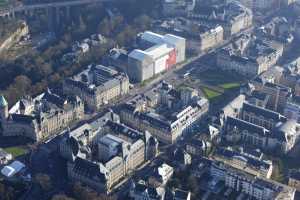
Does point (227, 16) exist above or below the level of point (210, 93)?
above

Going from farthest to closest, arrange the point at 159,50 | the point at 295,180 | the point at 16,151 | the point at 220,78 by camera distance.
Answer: the point at 159,50
the point at 220,78
the point at 16,151
the point at 295,180

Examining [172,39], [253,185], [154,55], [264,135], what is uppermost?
[172,39]

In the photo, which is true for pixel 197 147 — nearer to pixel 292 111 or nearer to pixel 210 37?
pixel 292 111

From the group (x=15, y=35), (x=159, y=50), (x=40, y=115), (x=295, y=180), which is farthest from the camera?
(x=15, y=35)

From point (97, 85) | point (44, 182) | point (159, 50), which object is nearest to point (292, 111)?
point (159, 50)

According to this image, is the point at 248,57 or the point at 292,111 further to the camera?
the point at 248,57

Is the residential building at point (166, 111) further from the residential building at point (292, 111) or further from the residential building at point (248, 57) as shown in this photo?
the residential building at point (248, 57)

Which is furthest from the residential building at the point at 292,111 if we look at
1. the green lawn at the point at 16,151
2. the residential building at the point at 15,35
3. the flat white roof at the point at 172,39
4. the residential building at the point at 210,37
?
the residential building at the point at 15,35
